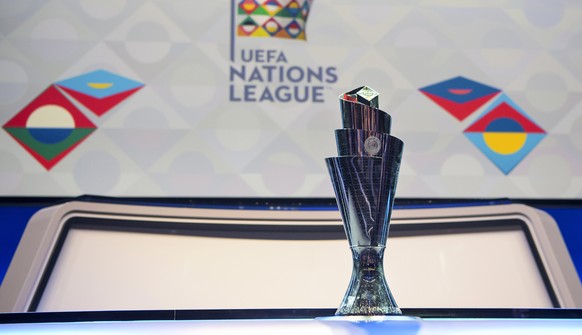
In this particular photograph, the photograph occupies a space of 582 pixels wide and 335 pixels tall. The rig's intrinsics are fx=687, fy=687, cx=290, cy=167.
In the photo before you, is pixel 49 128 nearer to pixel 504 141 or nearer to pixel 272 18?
pixel 272 18

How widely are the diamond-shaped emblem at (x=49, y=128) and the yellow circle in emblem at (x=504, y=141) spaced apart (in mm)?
1281

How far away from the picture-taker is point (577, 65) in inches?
91.2

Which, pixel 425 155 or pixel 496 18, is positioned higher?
pixel 496 18

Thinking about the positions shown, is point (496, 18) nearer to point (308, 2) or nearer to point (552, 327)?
point (308, 2)

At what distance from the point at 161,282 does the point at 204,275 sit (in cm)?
8

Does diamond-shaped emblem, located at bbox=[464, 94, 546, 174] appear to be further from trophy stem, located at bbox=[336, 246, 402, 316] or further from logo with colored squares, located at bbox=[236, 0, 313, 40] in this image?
trophy stem, located at bbox=[336, 246, 402, 316]

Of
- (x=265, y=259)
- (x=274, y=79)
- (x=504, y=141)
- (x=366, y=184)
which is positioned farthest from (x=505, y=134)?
(x=366, y=184)

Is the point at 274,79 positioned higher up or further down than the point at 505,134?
higher up

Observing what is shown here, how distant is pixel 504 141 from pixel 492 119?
0.08 meters

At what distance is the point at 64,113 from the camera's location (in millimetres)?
2189

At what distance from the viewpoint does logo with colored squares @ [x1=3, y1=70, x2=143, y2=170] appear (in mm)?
2174

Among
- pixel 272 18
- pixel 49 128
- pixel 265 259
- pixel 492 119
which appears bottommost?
pixel 265 259

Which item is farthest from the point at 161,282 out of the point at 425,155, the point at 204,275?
the point at 425,155

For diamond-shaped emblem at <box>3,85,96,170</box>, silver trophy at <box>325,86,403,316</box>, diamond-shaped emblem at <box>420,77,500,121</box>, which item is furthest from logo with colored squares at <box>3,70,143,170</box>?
silver trophy at <box>325,86,403,316</box>
